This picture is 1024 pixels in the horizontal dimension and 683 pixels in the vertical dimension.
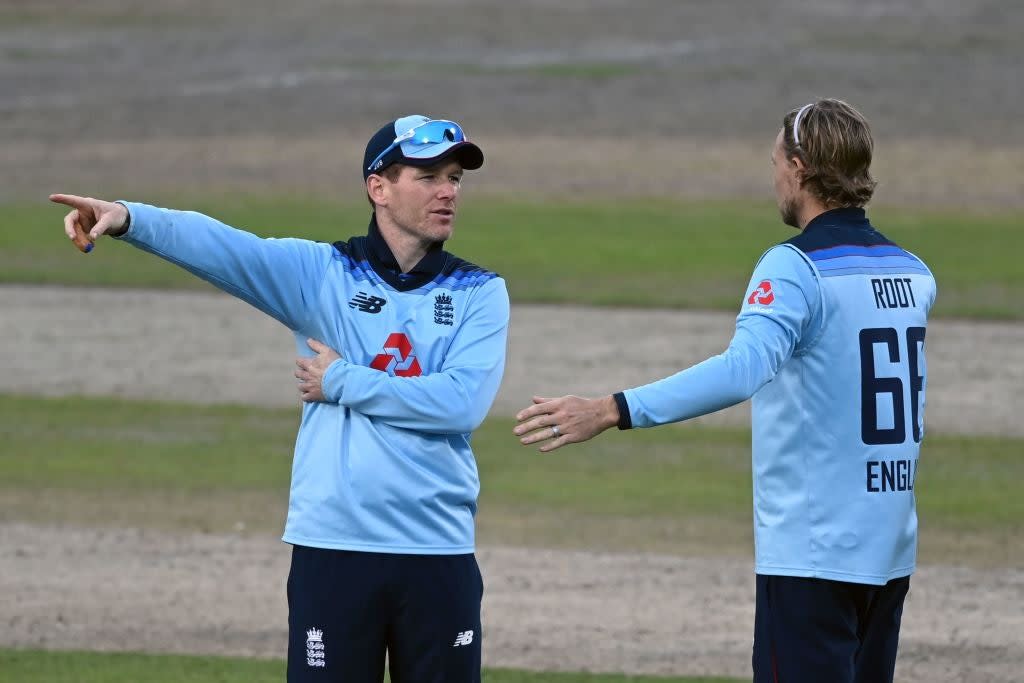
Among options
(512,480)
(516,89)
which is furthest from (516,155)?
(512,480)

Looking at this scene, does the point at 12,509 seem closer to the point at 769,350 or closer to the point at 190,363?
the point at 190,363

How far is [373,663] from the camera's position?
4406mm

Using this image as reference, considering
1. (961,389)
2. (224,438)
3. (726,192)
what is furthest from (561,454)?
(726,192)

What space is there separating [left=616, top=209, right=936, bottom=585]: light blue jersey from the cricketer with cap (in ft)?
1.78

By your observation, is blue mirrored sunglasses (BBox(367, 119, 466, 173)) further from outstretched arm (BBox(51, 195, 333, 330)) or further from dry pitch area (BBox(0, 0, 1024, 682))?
dry pitch area (BBox(0, 0, 1024, 682))

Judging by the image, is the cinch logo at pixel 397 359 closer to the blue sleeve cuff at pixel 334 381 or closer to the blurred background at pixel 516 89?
the blue sleeve cuff at pixel 334 381

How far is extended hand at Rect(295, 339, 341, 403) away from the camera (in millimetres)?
4469

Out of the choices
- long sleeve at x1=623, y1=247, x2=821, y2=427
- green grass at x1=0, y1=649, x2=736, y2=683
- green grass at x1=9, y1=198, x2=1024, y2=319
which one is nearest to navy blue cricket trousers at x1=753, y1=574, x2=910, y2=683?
long sleeve at x1=623, y1=247, x2=821, y2=427

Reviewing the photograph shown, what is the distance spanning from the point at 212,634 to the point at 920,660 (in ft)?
10.8

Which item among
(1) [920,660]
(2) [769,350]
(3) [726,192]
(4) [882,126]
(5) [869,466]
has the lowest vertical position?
(1) [920,660]

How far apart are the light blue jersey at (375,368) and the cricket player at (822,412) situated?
0.92 feet

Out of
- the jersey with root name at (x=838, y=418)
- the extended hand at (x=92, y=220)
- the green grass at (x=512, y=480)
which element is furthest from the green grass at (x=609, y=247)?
the extended hand at (x=92, y=220)

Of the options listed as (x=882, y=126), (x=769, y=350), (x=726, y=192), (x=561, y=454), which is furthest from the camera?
(x=882, y=126)

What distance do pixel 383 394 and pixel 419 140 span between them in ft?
2.35
